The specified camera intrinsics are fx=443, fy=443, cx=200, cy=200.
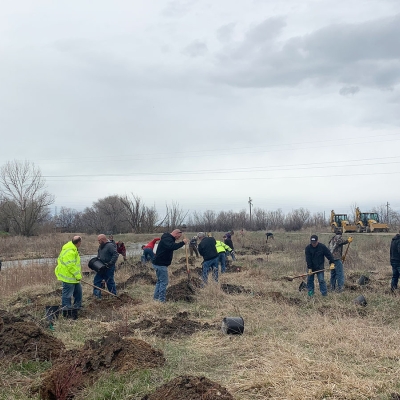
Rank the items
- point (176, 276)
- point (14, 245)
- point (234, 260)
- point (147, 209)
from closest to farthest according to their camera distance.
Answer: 1. point (176, 276)
2. point (234, 260)
3. point (14, 245)
4. point (147, 209)

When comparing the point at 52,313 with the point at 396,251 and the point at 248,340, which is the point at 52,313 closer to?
the point at 248,340

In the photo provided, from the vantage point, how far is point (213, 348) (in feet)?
20.4

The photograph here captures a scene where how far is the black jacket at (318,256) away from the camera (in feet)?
34.0

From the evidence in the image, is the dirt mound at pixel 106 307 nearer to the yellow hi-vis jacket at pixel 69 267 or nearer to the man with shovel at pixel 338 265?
the yellow hi-vis jacket at pixel 69 267

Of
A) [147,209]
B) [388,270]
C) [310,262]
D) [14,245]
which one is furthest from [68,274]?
[147,209]

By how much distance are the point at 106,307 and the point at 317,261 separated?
4.91 m

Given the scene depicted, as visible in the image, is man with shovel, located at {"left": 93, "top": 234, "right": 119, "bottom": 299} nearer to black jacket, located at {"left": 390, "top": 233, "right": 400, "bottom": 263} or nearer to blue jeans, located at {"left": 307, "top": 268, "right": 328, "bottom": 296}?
blue jeans, located at {"left": 307, "top": 268, "right": 328, "bottom": 296}

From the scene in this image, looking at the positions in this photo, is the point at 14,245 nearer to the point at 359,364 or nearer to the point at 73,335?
the point at 73,335

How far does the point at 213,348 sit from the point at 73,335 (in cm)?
246

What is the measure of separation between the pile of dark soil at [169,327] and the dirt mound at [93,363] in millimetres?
1249

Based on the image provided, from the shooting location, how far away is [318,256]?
1040cm

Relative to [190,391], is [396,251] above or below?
above

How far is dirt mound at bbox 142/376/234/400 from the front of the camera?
3.93 m

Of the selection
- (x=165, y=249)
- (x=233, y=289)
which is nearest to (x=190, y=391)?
(x=165, y=249)
